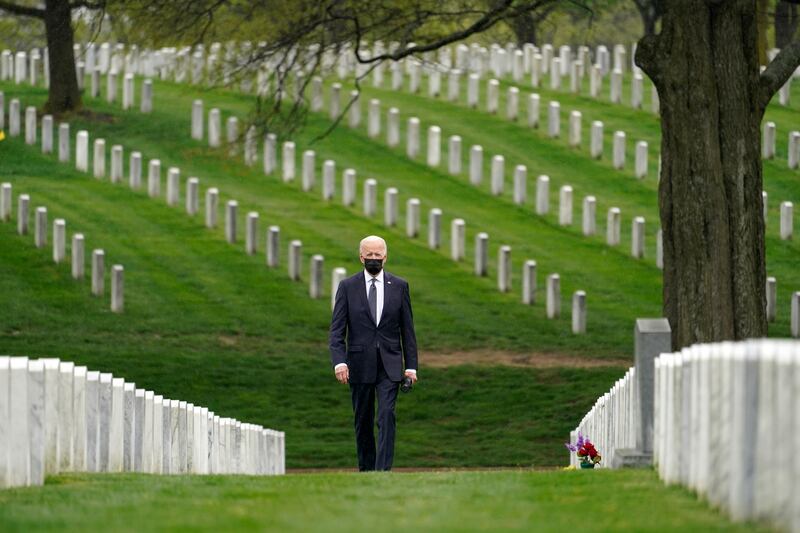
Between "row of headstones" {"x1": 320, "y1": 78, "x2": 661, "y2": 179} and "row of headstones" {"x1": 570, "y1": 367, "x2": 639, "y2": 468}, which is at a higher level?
"row of headstones" {"x1": 570, "y1": 367, "x2": 639, "y2": 468}

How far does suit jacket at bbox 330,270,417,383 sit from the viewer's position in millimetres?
13406

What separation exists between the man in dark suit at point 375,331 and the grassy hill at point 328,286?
21.0 ft

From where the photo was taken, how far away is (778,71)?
61.1ft

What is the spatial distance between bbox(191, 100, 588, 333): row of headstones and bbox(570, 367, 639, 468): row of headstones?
968 centimetres

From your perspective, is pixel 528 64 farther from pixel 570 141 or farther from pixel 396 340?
pixel 396 340

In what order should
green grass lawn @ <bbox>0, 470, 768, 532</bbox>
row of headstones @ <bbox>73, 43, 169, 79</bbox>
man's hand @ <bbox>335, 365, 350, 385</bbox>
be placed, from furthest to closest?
row of headstones @ <bbox>73, 43, 169, 79</bbox>, man's hand @ <bbox>335, 365, 350, 385</bbox>, green grass lawn @ <bbox>0, 470, 768, 532</bbox>

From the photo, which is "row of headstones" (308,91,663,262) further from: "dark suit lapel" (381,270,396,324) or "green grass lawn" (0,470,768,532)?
"green grass lawn" (0,470,768,532)

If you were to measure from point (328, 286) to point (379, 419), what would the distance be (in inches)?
626

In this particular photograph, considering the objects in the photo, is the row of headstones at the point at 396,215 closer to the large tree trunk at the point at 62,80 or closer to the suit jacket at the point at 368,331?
the large tree trunk at the point at 62,80

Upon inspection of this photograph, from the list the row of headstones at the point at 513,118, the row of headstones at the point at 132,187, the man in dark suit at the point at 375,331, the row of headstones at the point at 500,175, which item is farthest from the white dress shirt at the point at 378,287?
the row of headstones at the point at 513,118

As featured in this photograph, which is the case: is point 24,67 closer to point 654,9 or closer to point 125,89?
point 125,89

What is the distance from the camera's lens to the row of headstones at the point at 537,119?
3659 cm

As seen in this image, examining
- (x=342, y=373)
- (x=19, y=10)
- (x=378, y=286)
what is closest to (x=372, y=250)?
(x=378, y=286)

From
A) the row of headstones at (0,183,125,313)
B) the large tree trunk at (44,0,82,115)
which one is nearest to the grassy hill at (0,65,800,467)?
the row of headstones at (0,183,125,313)
